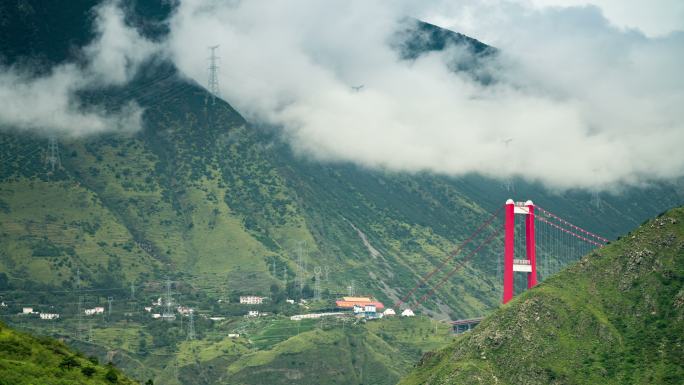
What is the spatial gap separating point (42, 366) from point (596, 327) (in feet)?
173

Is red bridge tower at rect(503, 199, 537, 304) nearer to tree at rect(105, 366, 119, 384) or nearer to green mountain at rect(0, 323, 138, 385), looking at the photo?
tree at rect(105, 366, 119, 384)

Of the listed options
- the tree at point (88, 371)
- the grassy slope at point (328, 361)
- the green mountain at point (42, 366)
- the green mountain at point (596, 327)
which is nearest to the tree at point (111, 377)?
the green mountain at point (42, 366)

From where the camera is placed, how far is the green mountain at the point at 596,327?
3917 inches

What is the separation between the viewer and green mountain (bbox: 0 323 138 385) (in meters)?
68.3

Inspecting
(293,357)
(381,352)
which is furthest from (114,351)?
(381,352)

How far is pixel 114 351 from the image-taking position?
185 m

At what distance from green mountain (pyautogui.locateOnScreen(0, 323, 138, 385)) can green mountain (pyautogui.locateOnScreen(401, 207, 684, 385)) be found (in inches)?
1384

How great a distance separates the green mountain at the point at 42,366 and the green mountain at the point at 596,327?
115 ft

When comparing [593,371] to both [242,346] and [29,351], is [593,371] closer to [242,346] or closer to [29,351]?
[29,351]

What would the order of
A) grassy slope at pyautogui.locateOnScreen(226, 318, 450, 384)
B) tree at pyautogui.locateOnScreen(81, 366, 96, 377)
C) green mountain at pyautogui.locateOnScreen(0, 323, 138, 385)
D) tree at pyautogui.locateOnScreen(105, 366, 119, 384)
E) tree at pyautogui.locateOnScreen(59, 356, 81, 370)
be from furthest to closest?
grassy slope at pyautogui.locateOnScreen(226, 318, 450, 384)
tree at pyautogui.locateOnScreen(105, 366, 119, 384)
tree at pyautogui.locateOnScreen(81, 366, 96, 377)
tree at pyautogui.locateOnScreen(59, 356, 81, 370)
green mountain at pyautogui.locateOnScreen(0, 323, 138, 385)

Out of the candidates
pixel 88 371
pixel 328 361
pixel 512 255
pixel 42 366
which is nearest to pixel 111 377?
pixel 88 371

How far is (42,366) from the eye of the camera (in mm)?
73750

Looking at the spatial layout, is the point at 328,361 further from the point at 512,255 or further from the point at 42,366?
the point at 42,366

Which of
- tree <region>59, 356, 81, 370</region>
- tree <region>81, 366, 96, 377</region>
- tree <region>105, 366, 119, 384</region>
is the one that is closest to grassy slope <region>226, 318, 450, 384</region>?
tree <region>105, 366, 119, 384</region>
